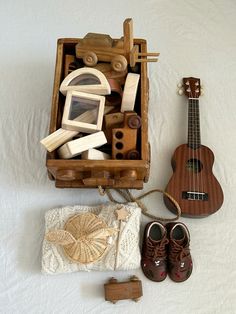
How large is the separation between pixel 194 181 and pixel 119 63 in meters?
0.47

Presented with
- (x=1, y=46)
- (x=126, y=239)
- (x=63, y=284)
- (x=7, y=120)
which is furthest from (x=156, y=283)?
(x=1, y=46)

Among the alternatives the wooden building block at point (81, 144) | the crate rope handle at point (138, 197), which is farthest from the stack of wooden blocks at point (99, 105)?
the crate rope handle at point (138, 197)

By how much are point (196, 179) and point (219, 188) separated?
85 millimetres

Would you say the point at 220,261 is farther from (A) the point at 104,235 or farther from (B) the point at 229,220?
(A) the point at 104,235

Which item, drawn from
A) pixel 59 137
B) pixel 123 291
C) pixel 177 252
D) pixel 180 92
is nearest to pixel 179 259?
pixel 177 252

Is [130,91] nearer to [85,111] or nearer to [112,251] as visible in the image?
[85,111]

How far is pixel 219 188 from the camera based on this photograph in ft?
3.67

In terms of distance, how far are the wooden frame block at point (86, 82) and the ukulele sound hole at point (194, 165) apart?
1.28ft

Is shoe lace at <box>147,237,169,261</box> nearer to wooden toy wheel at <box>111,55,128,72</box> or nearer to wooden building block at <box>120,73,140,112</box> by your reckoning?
wooden building block at <box>120,73,140,112</box>

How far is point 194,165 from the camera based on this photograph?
1150 mm

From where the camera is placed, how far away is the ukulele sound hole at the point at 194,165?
1.14 meters

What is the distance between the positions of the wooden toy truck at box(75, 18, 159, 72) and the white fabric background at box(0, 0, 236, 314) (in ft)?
1.01

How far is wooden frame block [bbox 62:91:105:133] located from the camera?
95cm

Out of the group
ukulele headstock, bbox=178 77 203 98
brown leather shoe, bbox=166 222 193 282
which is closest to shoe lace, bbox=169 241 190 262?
brown leather shoe, bbox=166 222 193 282
